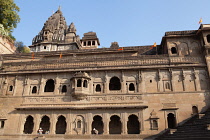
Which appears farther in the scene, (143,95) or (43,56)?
(43,56)

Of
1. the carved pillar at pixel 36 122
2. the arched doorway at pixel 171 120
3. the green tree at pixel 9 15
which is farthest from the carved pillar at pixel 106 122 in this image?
the green tree at pixel 9 15

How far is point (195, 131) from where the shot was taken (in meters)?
13.2

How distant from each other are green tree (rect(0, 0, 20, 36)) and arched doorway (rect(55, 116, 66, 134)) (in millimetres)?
17330

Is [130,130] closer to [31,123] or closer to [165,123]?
[165,123]

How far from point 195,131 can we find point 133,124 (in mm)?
6034

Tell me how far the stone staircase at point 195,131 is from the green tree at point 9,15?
2517 centimetres

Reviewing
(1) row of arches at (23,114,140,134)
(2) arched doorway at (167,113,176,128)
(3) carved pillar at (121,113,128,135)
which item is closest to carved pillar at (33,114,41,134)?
(1) row of arches at (23,114,140,134)

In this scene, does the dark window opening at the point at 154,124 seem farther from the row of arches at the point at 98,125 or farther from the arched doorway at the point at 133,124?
the arched doorway at the point at 133,124

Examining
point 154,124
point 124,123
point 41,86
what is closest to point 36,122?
point 41,86

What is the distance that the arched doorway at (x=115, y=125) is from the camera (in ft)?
58.5

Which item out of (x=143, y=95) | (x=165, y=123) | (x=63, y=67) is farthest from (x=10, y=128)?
(x=165, y=123)

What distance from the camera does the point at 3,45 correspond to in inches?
1054

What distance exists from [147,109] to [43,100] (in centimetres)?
981

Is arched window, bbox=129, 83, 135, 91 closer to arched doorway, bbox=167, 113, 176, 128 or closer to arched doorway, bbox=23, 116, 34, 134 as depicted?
arched doorway, bbox=167, 113, 176, 128
